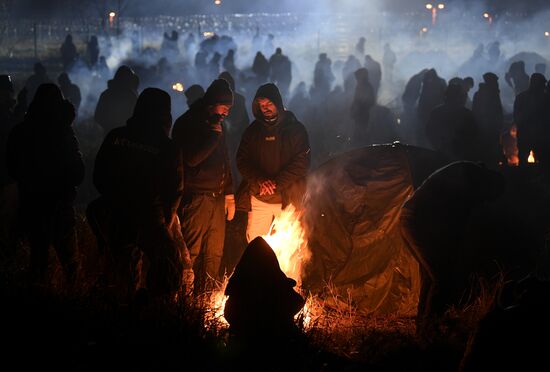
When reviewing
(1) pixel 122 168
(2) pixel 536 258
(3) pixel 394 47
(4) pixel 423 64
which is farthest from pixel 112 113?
(3) pixel 394 47

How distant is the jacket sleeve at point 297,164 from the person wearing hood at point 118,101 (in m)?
4.08

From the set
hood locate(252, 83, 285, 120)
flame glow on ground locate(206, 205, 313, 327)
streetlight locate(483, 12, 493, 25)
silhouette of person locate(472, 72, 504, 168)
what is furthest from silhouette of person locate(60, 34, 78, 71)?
streetlight locate(483, 12, 493, 25)

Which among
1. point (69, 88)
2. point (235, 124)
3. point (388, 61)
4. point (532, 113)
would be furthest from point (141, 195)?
point (388, 61)

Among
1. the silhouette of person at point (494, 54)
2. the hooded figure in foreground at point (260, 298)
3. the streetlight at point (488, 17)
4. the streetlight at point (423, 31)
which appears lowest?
the hooded figure in foreground at point (260, 298)

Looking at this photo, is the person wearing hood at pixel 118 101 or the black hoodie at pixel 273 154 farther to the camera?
the person wearing hood at pixel 118 101

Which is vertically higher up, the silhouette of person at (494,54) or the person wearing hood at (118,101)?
the silhouette of person at (494,54)

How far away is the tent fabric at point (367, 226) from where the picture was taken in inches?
271

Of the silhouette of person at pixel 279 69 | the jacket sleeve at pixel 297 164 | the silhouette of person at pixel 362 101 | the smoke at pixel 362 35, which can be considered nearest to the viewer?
the jacket sleeve at pixel 297 164

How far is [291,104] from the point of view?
23.1 metres

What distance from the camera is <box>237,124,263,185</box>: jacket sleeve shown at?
7.48 meters

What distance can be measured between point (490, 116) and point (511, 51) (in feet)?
86.3

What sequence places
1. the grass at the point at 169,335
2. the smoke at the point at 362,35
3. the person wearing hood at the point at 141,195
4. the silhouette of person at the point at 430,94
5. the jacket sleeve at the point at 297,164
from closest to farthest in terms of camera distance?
1. the grass at the point at 169,335
2. the person wearing hood at the point at 141,195
3. the jacket sleeve at the point at 297,164
4. the silhouette of person at the point at 430,94
5. the smoke at the point at 362,35

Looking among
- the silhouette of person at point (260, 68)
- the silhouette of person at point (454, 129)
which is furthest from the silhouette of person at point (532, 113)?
the silhouette of person at point (260, 68)

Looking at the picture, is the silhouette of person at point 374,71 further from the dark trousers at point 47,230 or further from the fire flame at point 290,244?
the dark trousers at point 47,230
